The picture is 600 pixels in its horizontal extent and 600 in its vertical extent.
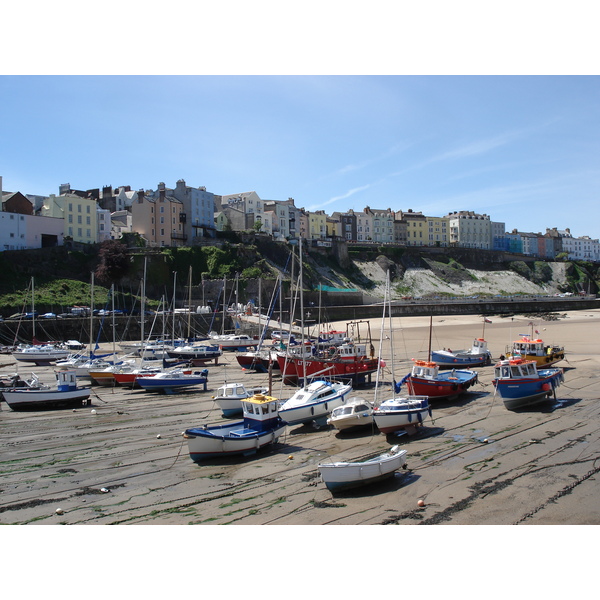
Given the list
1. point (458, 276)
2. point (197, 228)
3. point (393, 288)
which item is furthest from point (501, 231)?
point (197, 228)

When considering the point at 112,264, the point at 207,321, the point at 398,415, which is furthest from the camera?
the point at 112,264

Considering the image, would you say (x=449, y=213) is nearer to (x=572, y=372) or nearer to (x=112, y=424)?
(x=572, y=372)

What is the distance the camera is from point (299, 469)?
13.0m

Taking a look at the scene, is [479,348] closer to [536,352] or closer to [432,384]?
[536,352]

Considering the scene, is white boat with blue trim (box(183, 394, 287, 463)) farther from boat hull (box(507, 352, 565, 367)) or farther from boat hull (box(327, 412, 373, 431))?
boat hull (box(507, 352, 565, 367))

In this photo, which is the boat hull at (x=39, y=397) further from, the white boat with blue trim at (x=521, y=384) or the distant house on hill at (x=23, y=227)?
the distant house on hill at (x=23, y=227)

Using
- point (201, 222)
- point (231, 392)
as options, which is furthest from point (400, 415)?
point (201, 222)

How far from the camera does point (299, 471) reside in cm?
1284

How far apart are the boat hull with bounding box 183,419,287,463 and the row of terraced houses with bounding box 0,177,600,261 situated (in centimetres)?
2877

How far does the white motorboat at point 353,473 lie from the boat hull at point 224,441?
11.4 feet

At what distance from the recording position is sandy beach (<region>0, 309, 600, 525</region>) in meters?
10.2

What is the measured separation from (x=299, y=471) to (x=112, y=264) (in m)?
45.5

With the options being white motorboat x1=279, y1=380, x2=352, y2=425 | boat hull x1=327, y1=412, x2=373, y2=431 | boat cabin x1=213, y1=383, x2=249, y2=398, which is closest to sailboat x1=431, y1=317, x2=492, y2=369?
white motorboat x1=279, y1=380, x2=352, y2=425

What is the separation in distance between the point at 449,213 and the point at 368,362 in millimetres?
100750
